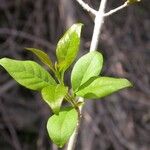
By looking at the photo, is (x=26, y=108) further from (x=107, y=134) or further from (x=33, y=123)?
(x=107, y=134)

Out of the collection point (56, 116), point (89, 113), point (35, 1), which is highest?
point (56, 116)

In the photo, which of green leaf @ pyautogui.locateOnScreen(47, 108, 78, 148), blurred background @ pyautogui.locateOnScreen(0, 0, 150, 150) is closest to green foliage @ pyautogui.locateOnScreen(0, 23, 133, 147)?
green leaf @ pyautogui.locateOnScreen(47, 108, 78, 148)

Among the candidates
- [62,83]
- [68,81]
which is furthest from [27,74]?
[68,81]

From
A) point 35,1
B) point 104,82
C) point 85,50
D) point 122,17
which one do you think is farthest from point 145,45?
point 104,82

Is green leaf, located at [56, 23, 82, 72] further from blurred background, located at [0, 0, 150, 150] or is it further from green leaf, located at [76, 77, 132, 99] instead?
blurred background, located at [0, 0, 150, 150]

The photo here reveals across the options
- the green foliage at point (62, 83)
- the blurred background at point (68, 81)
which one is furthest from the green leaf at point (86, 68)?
the blurred background at point (68, 81)

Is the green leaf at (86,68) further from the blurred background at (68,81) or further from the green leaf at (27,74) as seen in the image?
the blurred background at (68,81)

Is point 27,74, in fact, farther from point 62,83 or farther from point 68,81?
point 68,81
